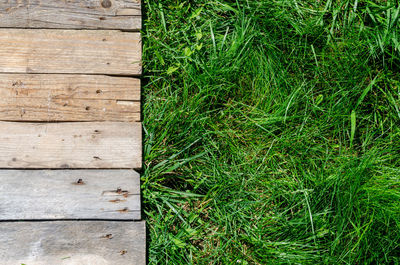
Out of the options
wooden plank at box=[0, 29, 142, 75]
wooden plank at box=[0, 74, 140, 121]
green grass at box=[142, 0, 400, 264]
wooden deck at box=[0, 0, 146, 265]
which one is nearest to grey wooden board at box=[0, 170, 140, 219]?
wooden deck at box=[0, 0, 146, 265]

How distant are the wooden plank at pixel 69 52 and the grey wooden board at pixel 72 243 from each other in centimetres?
86

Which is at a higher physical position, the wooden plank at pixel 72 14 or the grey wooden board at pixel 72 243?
the wooden plank at pixel 72 14

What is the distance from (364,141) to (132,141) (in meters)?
1.36

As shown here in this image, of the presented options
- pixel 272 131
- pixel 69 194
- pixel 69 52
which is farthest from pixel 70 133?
pixel 272 131

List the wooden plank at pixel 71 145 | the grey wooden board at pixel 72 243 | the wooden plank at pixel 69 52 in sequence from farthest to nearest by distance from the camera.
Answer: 1. the wooden plank at pixel 69 52
2. the wooden plank at pixel 71 145
3. the grey wooden board at pixel 72 243

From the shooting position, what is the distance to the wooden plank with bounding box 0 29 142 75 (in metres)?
2.34

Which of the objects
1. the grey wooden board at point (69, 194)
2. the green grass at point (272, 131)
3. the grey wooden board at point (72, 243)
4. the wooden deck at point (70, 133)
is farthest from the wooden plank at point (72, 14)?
the grey wooden board at point (72, 243)

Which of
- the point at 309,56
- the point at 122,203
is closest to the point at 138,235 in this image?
the point at 122,203

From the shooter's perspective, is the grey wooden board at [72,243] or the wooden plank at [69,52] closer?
the grey wooden board at [72,243]

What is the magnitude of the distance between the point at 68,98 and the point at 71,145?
270 mm

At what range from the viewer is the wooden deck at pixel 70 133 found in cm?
213

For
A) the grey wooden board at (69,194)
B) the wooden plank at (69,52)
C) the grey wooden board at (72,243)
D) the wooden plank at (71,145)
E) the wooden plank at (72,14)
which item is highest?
the wooden plank at (72,14)

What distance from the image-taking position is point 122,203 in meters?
2.21

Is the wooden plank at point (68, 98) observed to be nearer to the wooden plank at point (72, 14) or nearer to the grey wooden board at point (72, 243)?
the wooden plank at point (72, 14)
